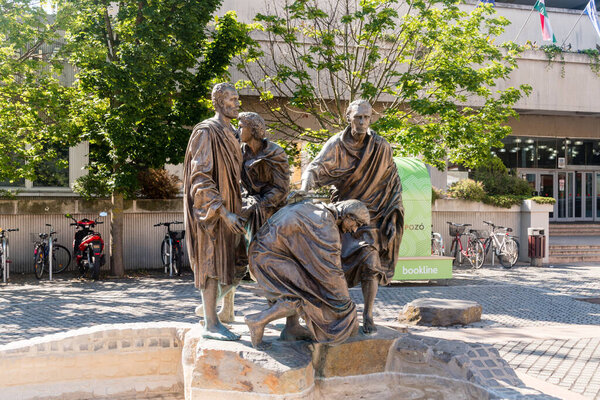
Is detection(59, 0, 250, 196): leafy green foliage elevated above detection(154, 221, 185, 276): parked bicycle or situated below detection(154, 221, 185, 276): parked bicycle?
above

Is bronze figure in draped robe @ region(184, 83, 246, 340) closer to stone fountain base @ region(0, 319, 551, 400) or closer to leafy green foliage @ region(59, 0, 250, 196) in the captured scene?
stone fountain base @ region(0, 319, 551, 400)

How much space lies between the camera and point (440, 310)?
8.02m

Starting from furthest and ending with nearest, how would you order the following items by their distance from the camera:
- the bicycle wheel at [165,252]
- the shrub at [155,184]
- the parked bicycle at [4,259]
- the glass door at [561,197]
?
the glass door at [561,197], the shrub at [155,184], the bicycle wheel at [165,252], the parked bicycle at [4,259]

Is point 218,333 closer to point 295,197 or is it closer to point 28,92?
point 295,197

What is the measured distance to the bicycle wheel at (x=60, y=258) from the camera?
46.8 feet

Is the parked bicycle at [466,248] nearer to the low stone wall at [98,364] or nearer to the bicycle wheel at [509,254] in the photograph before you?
the bicycle wheel at [509,254]

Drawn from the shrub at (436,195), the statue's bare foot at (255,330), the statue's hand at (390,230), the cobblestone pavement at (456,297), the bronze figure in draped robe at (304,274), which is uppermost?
the shrub at (436,195)

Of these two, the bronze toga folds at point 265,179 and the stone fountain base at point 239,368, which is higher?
Answer: the bronze toga folds at point 265,179

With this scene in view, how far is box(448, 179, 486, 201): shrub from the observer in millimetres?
17906

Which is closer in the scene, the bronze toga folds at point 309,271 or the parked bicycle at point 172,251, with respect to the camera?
the bronze toga folds at point 309,271

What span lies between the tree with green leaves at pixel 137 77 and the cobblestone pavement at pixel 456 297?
2547 millimetres

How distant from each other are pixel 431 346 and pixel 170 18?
1086 cm

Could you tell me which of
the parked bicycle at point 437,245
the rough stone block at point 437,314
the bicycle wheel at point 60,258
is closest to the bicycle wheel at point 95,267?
the bicycle wheel at point 60,258

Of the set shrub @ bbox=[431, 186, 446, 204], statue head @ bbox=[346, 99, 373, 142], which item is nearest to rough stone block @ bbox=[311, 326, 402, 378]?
statue head @ bbox=[346, 99, 373, 142]
